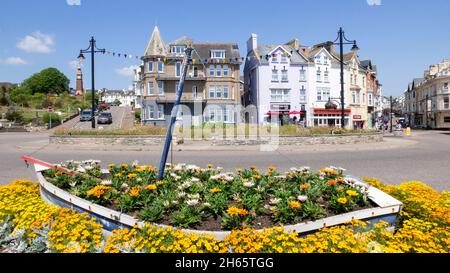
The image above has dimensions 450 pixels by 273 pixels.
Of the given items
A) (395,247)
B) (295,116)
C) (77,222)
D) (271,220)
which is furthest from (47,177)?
(295,116)

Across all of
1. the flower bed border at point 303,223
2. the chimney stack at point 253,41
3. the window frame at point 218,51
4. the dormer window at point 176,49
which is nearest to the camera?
the flower bed border at point 303,223

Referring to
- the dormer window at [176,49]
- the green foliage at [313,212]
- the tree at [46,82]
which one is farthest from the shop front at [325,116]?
the tree at [46,82]

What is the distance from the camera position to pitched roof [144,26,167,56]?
136ft

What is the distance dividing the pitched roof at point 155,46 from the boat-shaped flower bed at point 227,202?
37682mm

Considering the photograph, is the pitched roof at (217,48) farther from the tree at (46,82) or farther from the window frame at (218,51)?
the tree at (46,82)

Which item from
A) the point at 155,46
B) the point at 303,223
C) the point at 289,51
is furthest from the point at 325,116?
the point at 303,223

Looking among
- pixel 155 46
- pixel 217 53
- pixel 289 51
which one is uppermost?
pixel 155 46

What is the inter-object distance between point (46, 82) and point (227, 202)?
116m

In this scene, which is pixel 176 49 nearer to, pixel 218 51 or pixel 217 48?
pixel 218 51

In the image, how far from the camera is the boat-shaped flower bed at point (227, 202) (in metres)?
4.12

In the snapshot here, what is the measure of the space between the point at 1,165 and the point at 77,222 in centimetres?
1110

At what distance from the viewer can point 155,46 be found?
4184 centimetres

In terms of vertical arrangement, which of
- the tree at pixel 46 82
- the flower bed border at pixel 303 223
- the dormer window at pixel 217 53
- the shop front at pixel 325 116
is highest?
the tree at pixel 46 82
